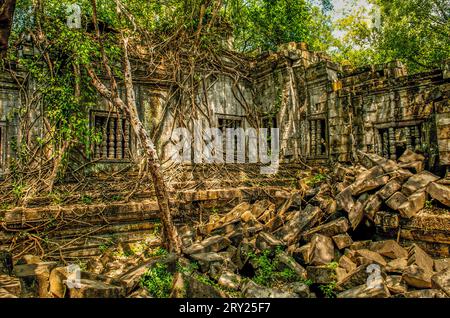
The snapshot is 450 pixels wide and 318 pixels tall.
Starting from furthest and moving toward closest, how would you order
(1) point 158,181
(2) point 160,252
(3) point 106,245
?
(3) point 106,245 → (2) point 160,252 → (1) point 158,181

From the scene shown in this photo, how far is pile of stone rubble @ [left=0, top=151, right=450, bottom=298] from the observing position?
352 cm

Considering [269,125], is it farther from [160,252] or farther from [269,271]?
[269,271]

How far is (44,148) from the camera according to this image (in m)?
6.56

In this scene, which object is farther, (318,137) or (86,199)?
(318,137)

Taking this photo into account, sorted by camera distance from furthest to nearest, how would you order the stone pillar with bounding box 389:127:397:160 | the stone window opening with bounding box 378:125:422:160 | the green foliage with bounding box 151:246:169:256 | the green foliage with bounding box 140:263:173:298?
1. the stone pillar with bounding box 389:127:397:160
2. the stone window opening with bounding box 378:125:422:160
3. the green foliage with bounding box 151:246:169:256
4. the green foliage with bounding box 140:263:173:298

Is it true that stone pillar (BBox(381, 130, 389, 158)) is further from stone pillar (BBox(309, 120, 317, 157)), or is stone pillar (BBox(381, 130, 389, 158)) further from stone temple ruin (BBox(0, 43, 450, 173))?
stone pillar (BBox(309, 120, 317, 157))

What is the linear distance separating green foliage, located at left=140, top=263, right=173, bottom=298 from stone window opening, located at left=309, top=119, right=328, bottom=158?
5.96 metres

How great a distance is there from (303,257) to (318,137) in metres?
4.91

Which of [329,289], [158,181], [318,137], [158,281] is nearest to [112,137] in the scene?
[158,181]

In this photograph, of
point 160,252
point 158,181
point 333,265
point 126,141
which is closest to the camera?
point 333,265

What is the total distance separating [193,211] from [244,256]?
7.18 feet

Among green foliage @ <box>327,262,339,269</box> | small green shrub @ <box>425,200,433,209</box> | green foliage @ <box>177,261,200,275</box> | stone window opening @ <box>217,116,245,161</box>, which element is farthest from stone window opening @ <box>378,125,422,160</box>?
green foliage @ <box>177,261,200,275</box>

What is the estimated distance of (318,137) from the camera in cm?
864

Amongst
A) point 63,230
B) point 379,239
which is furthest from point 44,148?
point 379,239
